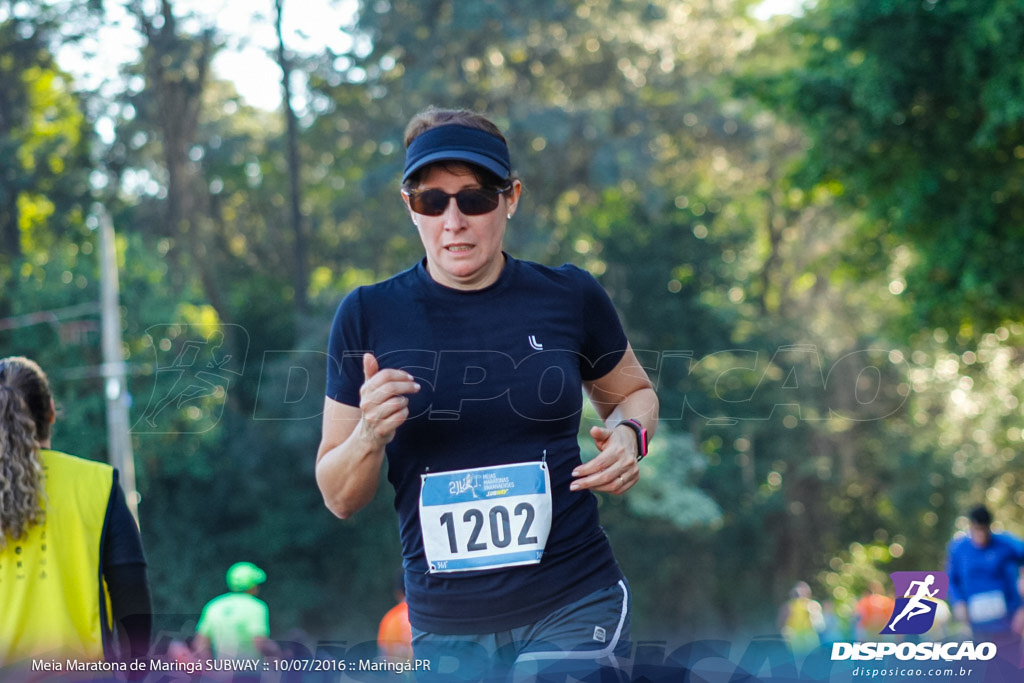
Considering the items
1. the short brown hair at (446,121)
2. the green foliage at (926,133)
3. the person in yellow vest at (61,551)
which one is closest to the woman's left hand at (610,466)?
the short brown hair at (446,121)

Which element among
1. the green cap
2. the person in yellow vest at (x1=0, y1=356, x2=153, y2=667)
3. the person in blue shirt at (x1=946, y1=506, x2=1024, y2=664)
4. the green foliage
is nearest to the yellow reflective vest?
the person in yellow vest at (x1=0, y1=356, x2=153, y2=667)

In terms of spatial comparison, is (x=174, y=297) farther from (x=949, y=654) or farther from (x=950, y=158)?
(x=949, y=654)

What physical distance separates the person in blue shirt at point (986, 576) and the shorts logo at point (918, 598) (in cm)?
591

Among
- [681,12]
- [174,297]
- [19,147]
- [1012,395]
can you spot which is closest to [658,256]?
[681,12]

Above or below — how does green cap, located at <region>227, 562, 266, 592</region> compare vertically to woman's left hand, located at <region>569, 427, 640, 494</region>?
below

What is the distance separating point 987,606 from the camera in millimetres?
8352

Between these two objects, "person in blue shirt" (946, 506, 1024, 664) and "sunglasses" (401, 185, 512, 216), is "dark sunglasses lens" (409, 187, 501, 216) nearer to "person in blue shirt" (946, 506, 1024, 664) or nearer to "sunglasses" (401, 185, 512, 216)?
"sunglasses" (401, 185, 512, 216)

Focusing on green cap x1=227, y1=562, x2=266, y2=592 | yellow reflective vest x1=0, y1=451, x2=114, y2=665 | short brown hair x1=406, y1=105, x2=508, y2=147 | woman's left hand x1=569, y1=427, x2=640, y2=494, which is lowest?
green cap x1=227, y1=562, x2=266, y2=592

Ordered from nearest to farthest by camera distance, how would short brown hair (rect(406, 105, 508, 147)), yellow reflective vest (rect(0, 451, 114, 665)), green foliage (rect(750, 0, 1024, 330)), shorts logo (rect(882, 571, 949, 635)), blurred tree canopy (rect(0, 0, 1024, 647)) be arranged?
shorts logo (rect(882, 571, 949, 635)) < short brown hair (rect(406, 105, 508, 147)) < yellow reflective vest (rect(0, 451, 114, 665)) < green foliage (rect(750, 0, 1024, 330)) < blurred tree canopy (rect(0, 0, 1024, 647))

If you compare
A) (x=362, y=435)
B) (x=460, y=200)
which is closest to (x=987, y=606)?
(x=460, y=200)

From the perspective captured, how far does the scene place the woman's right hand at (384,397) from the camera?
248cm

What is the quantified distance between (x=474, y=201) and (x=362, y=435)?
2.26 ft

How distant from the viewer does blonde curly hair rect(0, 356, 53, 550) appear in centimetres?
317

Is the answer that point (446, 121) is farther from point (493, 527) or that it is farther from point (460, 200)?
point (493, 527)
